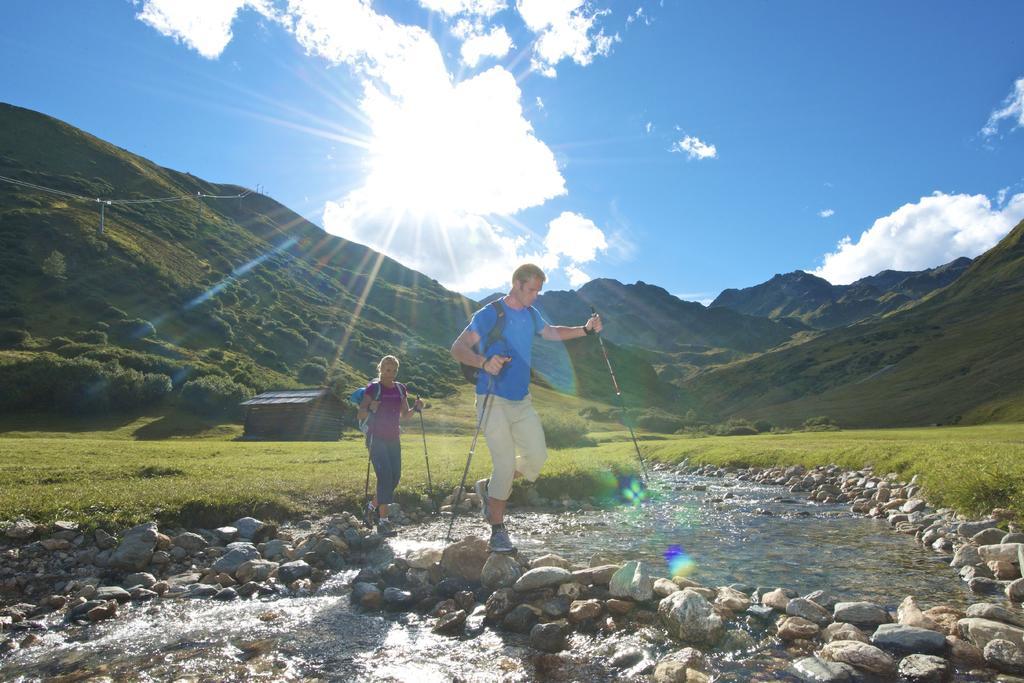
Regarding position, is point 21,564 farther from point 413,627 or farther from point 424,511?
point 424,511

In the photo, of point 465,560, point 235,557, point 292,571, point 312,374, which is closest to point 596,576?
point 465,560

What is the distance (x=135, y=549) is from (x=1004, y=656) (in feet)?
42.3

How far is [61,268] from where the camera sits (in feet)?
316

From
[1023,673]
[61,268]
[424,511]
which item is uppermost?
[61,268]

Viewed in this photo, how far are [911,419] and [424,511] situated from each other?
111 meters

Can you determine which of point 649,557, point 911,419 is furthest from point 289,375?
point 911,419

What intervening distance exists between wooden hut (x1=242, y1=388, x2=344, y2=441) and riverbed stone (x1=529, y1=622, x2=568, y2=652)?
215 ft

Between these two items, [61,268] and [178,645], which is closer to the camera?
[178,645]

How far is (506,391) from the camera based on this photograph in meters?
8.78

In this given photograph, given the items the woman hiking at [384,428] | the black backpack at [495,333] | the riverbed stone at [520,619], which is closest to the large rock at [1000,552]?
the riverbed stone at [520,619]

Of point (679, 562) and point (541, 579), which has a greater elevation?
point (541, 579)

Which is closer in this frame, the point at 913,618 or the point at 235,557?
the point at 913,618

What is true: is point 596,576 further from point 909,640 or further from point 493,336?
point 493,336

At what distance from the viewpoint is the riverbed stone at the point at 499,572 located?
8.16m
